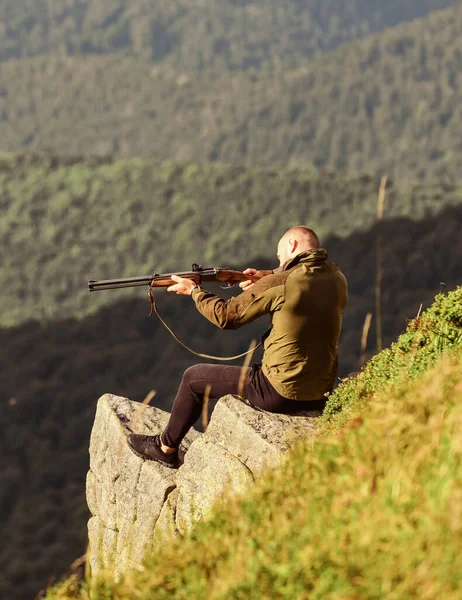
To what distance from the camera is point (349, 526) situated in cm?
487

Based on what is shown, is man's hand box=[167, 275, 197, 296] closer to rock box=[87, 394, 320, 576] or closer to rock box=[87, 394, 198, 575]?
rock box=[87, 394, 320, 576]

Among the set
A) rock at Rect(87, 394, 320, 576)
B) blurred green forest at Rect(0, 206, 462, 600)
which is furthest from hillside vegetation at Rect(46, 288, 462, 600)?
blurred green forest at Rect(0, 206, 462, 600)

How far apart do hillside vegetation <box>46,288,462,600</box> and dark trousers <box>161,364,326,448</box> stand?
5.18ft

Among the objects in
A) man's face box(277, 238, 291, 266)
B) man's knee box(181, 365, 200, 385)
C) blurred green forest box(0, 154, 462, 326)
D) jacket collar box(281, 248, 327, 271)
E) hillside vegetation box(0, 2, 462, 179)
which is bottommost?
man's knee box(181, 365, 200, 385)

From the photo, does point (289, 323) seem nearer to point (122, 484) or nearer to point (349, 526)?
point (122, 484)

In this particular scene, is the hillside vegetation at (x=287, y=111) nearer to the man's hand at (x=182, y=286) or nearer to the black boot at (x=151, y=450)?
the black boot at (x=151, y=450)

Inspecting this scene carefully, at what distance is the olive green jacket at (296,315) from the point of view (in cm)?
778

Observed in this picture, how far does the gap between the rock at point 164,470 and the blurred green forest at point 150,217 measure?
71.0 m

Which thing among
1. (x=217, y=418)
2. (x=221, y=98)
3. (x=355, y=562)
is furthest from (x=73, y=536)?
(x=221, y=98)

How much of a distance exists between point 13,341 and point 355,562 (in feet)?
259

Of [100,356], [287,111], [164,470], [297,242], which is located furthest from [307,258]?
[287,111]

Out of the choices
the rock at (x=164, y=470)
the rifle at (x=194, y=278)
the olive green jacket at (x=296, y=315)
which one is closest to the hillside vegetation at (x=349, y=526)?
the rock at (x=164, y=470)

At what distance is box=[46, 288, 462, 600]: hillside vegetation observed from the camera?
4.54 meters

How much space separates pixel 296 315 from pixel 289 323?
8cm
